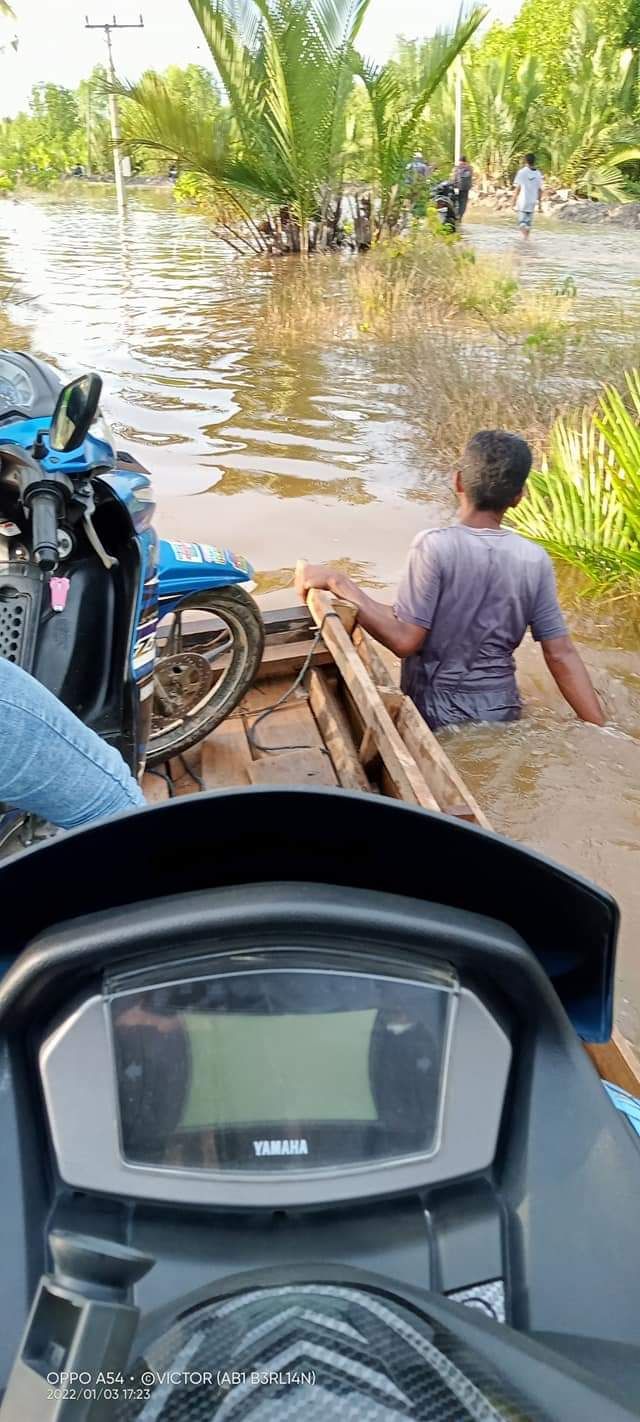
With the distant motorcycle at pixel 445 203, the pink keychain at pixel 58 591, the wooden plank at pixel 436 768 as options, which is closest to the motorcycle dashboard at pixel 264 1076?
the wooden plank at pixel 436 768

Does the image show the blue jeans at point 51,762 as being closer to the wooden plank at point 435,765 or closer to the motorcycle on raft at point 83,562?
the motorcycle on raft at point 83,562

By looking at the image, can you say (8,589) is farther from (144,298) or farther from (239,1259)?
(144,298)

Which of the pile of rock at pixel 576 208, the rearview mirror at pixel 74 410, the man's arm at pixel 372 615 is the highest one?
the pile of rock at pixel 576 208

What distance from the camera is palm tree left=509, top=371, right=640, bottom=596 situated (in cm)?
333

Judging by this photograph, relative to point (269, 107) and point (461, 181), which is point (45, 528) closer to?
point (269, 107)

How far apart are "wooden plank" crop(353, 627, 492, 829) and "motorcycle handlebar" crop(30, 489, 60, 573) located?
110 cm

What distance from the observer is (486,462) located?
2805 millimetres

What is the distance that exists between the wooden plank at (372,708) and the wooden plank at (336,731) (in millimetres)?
137

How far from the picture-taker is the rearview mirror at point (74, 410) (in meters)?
2.07

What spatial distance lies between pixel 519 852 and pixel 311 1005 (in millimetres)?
201

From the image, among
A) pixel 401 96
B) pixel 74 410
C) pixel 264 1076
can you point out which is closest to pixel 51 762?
pixel 74 410

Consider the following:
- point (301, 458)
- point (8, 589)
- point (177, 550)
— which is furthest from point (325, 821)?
point (301, 458)

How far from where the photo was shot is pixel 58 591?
2234 millimetres

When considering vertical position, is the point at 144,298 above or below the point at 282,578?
above
